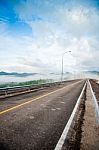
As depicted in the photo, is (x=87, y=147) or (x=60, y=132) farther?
(x=60, y=132)

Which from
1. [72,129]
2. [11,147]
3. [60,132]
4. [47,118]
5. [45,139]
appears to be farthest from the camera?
[47,118]

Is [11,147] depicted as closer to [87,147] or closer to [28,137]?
[28,137]

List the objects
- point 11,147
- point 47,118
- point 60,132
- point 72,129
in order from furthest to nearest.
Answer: point 47,118 → point 72,129 → point 60,132 → point 11,147

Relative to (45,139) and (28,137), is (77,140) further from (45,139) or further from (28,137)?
(28,137)

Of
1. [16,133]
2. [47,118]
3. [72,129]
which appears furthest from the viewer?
[47,118]

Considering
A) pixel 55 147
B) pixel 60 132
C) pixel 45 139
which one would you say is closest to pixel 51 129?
pixel 60 132

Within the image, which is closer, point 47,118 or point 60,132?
point 60,132

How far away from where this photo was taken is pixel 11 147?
5094 mm

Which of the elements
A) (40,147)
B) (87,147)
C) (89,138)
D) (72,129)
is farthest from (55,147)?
(72,129)

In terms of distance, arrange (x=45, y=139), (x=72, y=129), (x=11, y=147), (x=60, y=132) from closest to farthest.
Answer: (x=11, y=147)
(x=45, y=139)
(x=60, y=132)
(x=72, y=129)

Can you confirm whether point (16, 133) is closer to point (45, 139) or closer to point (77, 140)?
point (45, 139)

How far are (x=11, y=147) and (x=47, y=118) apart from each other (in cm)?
382

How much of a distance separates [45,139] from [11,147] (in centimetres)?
114

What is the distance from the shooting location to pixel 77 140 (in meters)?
5.93
